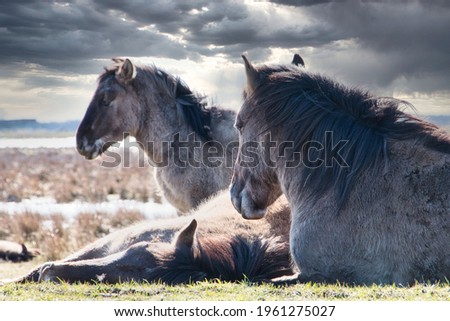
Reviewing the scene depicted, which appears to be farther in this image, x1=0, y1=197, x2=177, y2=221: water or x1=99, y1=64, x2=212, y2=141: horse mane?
x1=0, y1=197, x2=177, y2=221: water

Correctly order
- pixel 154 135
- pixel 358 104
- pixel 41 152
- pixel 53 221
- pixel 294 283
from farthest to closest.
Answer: pixel 41 152
pixel 53 221
pixel 154 135
pixel 358 104
pixel 294 283

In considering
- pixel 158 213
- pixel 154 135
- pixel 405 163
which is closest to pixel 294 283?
pixel 405 163

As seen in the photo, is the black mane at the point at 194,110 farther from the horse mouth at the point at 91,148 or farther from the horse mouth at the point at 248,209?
the horse mouth at the point at 248,209

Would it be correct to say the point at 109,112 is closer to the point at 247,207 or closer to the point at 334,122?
the point at 247,207

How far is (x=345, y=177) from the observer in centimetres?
644

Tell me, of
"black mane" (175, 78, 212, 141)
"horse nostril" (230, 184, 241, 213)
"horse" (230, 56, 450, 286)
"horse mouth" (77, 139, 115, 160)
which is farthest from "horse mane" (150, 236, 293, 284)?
"horse mouth" (77, 139, 115, 160)

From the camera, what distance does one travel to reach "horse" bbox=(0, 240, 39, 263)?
14.0 metres

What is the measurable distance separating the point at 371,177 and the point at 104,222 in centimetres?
1335

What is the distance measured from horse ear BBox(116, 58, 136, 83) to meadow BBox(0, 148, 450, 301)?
248 centimetres

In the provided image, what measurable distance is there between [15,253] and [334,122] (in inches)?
376

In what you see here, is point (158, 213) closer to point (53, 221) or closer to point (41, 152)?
point (53, 221)

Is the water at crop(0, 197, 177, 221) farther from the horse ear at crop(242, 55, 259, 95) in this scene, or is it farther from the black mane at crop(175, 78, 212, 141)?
the horse ear at crop(242, 55, 259, 95)

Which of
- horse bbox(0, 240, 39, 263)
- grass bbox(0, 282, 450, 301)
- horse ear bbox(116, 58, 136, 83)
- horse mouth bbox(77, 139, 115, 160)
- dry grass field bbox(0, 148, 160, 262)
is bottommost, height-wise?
dry grass field bbox(0, 148, 160, 262)
